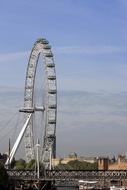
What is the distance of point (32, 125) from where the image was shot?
8725cm

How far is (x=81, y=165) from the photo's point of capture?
171 m

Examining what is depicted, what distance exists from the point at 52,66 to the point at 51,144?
1129 centimetres

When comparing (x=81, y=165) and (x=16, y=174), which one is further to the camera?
(x=81, y=165)

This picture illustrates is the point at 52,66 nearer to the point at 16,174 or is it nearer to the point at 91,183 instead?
the point at 16,174

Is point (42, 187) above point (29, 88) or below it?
below

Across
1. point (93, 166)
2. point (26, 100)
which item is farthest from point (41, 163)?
point (93, 166)

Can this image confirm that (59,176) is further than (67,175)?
No

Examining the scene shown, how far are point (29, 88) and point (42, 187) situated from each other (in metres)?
13.5

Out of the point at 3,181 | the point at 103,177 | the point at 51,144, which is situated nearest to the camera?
the point at 3,181

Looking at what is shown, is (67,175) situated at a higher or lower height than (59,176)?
higher

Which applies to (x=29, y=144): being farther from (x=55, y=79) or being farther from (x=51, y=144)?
(x=55, y=79)

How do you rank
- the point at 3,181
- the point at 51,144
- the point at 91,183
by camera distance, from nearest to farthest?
1. the point at 3,181
2. the point at 51,144
3. the point at 91,183

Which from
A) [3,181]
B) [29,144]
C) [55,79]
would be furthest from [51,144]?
[3,181]

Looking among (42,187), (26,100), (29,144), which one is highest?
(26,100)
